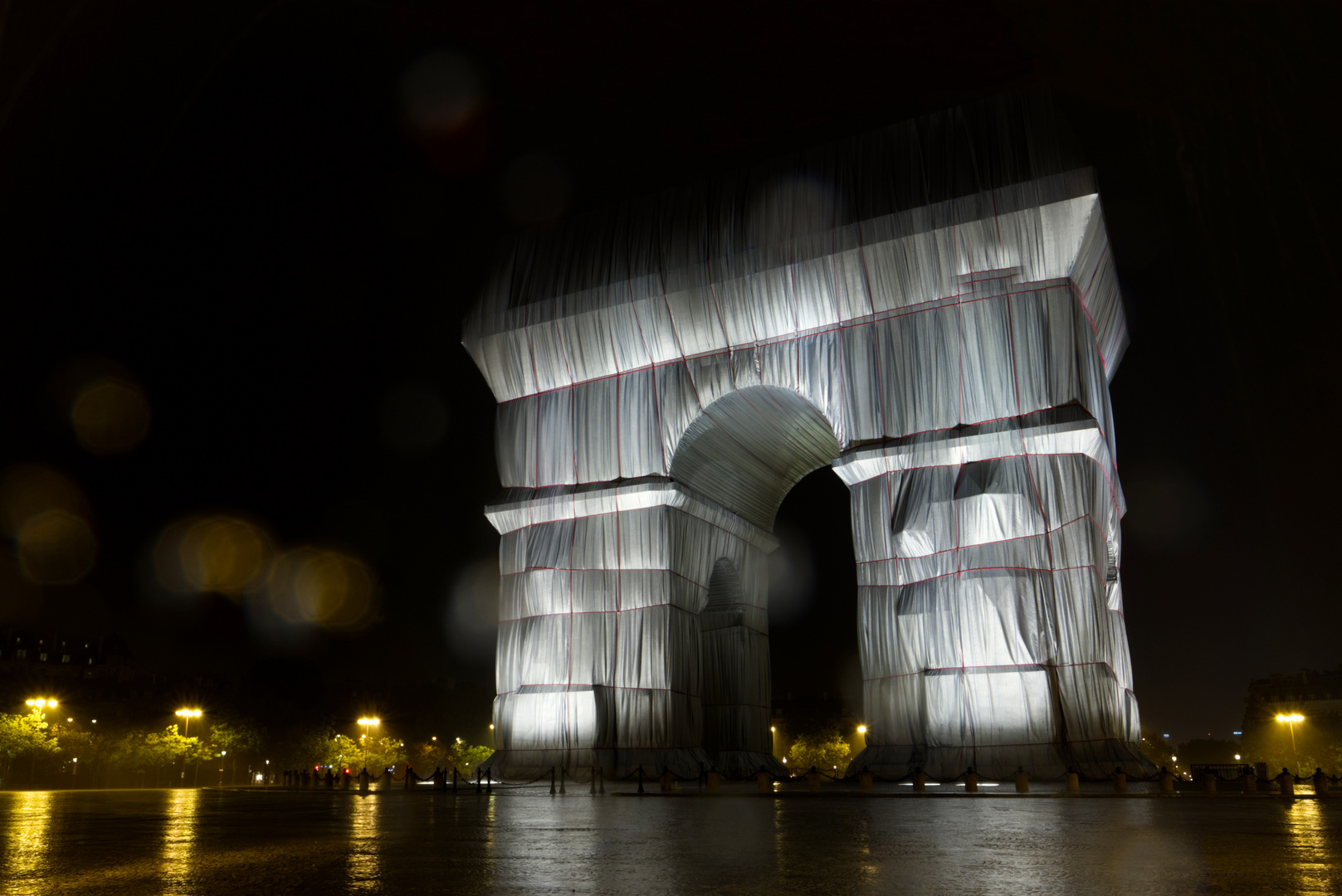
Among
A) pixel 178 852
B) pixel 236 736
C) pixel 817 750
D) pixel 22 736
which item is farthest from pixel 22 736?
pixel 817 750

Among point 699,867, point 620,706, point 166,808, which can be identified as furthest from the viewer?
point 620,706

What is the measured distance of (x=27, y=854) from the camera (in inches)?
265

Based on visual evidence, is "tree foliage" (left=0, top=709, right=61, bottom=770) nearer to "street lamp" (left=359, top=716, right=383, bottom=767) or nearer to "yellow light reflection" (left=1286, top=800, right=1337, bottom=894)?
"street lamp" (left=359, top=716, right=383, bottom=767)

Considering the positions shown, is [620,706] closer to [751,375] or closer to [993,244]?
[751,375]

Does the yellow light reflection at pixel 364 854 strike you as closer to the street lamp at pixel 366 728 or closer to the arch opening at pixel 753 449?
the arch opening at pixel 753 449

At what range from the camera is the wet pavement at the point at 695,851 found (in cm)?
488

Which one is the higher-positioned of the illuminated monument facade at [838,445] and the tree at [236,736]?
the illuminated monument facade at [838,445]

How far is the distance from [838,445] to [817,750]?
1834 inches

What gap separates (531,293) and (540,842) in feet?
67.7

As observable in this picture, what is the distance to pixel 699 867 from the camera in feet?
18.4

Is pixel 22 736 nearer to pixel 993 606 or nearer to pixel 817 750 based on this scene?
pixel 993 606

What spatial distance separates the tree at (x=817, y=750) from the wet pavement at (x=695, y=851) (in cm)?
5612

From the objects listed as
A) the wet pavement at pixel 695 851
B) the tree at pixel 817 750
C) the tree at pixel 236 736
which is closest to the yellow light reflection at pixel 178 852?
the wet pavement at pixel 695 851

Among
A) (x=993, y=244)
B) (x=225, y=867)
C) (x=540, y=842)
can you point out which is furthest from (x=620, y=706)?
(x=225, y=867)
